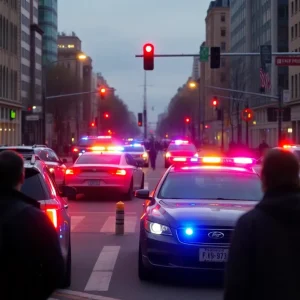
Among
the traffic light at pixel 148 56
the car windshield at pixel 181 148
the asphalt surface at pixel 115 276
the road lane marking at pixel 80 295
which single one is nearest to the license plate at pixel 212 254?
the asphalt surface at pixel 115 276

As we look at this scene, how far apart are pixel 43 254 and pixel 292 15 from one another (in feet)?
237

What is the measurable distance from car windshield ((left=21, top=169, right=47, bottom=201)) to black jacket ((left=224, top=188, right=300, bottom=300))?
15.7 ft

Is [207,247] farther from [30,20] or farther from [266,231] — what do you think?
[30,20]

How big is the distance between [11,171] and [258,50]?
9634 cm

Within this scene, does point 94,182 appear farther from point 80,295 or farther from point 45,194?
point 45,194

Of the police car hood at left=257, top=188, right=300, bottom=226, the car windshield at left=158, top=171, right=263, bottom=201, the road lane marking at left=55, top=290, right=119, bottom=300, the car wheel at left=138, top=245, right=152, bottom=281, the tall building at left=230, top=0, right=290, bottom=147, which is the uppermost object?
the tall building at left=230, top=0, right=290, bottom=147

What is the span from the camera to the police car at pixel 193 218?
9.38 meters

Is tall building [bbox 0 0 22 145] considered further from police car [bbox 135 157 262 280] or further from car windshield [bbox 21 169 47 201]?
car windshield [bbox 21 169 47 201]

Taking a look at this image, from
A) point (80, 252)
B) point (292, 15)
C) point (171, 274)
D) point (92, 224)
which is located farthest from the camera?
point (292, 15)

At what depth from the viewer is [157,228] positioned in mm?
9750

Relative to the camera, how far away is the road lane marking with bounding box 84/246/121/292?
32.5ft

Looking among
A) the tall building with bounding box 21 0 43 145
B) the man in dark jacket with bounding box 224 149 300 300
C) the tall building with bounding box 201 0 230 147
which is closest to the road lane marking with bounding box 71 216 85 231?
the man in dark jacket with bounding box 224 149 300 300

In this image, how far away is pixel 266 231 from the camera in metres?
4.19

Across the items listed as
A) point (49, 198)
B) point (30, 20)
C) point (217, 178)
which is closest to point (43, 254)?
point (49, 198)
